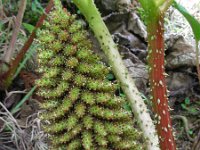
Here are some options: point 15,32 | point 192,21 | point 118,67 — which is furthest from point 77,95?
point 15,32

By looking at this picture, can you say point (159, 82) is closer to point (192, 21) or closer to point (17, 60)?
point (192, 21)

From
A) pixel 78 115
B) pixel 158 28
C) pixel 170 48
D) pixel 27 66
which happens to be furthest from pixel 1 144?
pixel 170 48

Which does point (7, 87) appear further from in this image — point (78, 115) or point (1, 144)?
point (78, 115)

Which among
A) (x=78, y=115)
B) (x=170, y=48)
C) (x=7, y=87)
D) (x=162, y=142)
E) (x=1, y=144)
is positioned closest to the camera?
(x=78, y=115)

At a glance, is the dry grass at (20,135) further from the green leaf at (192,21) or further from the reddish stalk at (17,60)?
the green leaf at (192,21)

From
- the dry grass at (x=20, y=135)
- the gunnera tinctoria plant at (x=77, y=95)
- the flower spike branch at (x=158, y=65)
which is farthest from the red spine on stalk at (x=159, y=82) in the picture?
the dry grass at (x=20, y=135)

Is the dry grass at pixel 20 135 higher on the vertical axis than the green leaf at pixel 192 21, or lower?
lower

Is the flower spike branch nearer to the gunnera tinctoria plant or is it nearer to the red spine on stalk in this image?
the red spine on stalk
